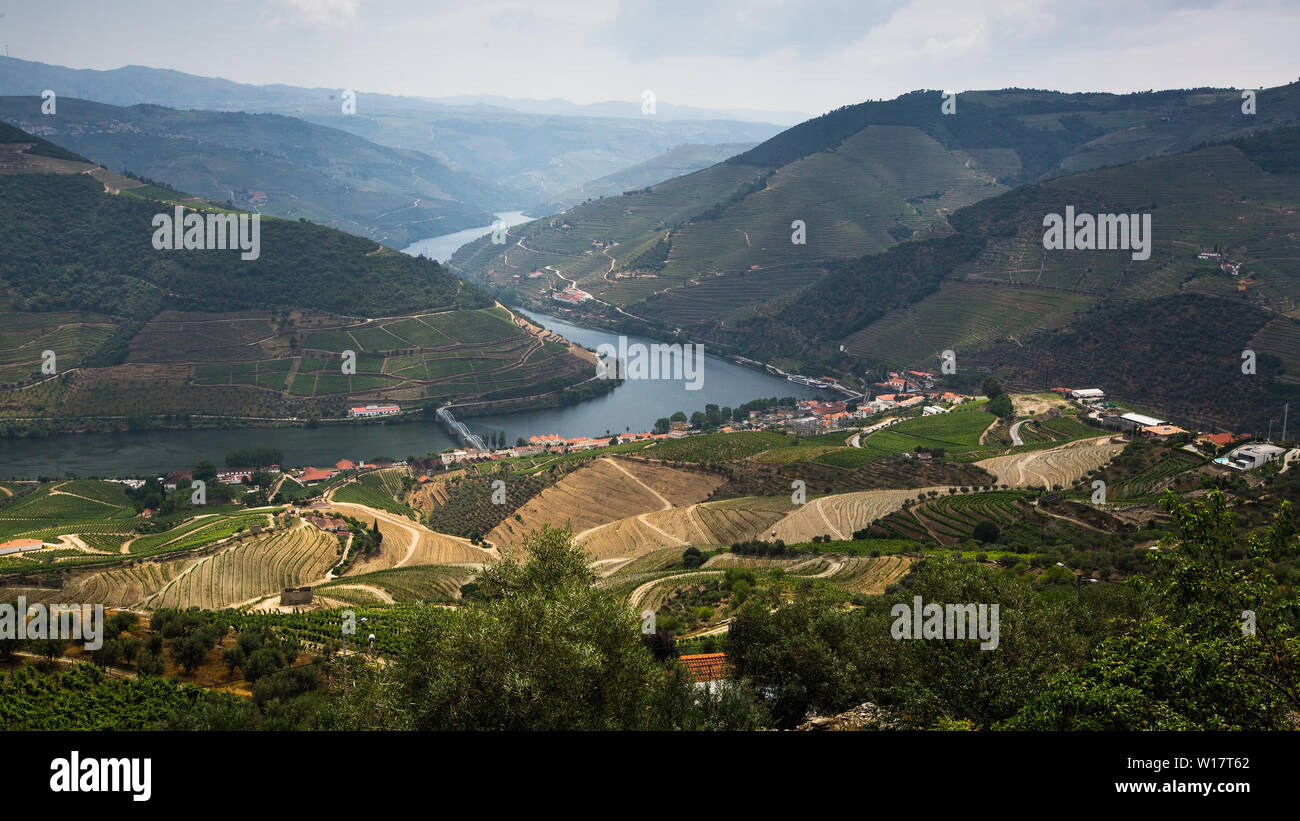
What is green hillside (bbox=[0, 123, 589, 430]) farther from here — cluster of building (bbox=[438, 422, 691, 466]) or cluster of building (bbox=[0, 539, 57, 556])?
cluster of building (bbox=[0, 539, 57, 556])

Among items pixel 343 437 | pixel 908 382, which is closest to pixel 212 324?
pixel 343 437

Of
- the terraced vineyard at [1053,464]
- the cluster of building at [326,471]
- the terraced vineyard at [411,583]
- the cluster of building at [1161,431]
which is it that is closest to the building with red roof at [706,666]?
the terraced vineyard at [411,583]

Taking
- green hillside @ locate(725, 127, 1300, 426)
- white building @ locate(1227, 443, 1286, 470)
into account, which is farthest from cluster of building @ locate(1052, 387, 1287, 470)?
green hillside @ locate(725, 127, 1300, 426)

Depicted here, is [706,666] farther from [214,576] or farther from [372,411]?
[372,411]

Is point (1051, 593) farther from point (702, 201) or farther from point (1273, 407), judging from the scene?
point (702, 201)

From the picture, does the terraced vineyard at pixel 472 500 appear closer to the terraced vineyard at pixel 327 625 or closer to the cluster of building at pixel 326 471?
the cluster of building at pixel 326 471
